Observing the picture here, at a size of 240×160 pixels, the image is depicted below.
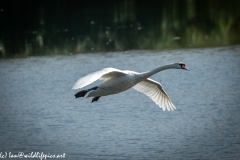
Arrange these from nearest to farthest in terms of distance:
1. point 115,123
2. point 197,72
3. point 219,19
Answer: point 115,123 → point 197,72 → point 219,19

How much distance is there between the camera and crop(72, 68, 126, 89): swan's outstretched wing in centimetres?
1065

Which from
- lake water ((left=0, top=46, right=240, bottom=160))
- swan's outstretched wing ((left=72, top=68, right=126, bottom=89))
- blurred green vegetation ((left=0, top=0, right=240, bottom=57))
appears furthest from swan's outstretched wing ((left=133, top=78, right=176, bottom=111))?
blurred green vegetation ((left=0, top=0, right=240, bottom=57))

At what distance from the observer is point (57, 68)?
71.4 feet

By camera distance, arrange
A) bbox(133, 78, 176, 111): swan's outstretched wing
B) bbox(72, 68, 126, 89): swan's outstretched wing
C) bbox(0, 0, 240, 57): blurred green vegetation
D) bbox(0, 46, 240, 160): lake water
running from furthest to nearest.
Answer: bbox(0, 0, 240, 57): blurred green vegetation < bbox(0, 46, 240, 160): lake water < bbox(133, 78, 176, 111): swan's outstretched wing < bbox(72, 68, 126, 89): swan's outstretched wing

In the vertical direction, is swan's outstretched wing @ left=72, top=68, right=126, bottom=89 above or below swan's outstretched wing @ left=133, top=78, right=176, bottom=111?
above

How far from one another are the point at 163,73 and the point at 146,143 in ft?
23.3

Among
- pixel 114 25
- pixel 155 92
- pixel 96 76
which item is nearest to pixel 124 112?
pixel 155 92

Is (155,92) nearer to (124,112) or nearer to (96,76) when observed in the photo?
(124,112)

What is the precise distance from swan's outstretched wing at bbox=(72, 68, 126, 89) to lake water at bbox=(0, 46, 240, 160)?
6.61 feet

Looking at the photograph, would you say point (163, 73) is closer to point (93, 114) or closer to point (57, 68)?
point (57, 68)

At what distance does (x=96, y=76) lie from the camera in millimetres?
10891

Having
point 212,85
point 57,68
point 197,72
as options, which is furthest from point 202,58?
point 57,68

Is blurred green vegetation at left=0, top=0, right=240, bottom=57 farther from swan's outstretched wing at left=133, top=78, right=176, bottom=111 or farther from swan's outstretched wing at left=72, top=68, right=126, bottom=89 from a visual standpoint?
swan's outstretched wing at left=72, top=68, right=126, bottom=89

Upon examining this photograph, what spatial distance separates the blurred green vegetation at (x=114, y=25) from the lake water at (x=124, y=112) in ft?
4.43
